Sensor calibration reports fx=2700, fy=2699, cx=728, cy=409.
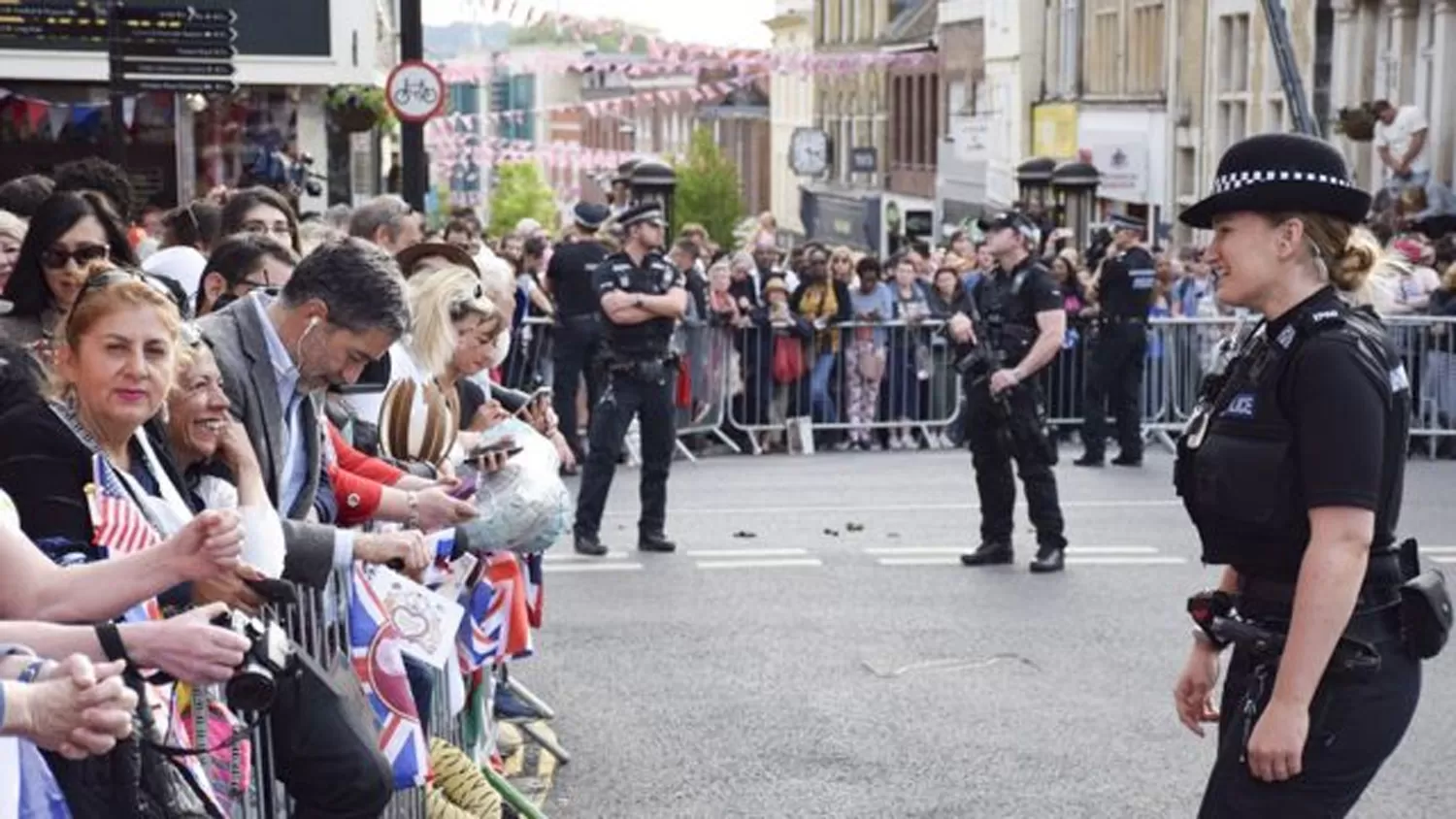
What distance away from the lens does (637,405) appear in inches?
575

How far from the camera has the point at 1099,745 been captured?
31.4 feet

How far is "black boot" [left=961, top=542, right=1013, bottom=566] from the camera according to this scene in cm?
1415

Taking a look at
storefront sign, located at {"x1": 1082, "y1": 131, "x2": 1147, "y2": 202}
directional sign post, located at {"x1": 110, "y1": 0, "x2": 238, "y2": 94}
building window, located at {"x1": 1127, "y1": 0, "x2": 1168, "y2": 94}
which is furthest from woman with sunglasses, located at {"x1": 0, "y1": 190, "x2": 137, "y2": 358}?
building window, located at {"x1": 1127, "y1": 0, "x2": 1168, "y2": 94}

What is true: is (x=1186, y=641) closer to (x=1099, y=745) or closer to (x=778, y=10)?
(x=1099, y=745)

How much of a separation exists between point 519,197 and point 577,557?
110556 mm

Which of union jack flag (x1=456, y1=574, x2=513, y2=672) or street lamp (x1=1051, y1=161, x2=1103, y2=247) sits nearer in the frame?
union jack flag (x1=456, y1=574, x2=513, y2=672)

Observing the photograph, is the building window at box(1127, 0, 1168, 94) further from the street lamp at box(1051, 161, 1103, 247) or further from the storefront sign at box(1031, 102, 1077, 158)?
the street lamp at box(1051, 161, 1103, 247)

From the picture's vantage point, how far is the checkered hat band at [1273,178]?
5406 millimetres

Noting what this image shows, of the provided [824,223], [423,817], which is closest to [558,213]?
[824,223]

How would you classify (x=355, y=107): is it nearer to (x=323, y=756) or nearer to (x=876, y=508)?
(x=876, y=508)

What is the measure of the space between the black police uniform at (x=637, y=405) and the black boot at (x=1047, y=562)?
81.0 inches

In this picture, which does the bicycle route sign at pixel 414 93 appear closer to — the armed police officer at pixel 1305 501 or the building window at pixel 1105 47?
the armed police officer at pixel 1305 501

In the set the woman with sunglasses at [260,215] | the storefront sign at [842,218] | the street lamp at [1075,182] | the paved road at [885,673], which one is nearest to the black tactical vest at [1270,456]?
the paved road at [885,673]

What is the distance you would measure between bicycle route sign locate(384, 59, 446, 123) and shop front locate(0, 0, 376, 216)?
5215 mm
